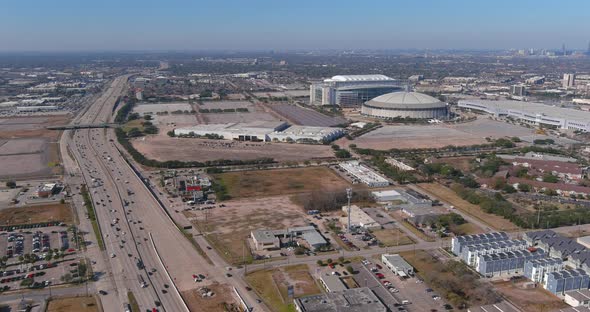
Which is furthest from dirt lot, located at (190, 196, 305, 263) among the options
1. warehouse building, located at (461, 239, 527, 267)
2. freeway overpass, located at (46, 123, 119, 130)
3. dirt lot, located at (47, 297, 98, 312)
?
freeway overpass, located at (46, 123, 119, 130)

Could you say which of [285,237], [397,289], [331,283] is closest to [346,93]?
[285,237]

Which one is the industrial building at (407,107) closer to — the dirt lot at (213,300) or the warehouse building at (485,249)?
the warehouse building at (485,249)

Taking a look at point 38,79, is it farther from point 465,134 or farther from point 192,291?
point 192,291

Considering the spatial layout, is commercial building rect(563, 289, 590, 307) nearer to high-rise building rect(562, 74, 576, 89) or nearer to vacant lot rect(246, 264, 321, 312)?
vacant lot rect(246, 264, 321, 312)

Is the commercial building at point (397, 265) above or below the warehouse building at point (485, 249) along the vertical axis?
below

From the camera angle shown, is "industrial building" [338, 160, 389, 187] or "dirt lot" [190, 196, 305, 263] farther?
"industrial building" [338, 160, 389, 187]

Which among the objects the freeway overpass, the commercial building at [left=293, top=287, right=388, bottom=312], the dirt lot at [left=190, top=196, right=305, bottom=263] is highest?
the freeway overpass

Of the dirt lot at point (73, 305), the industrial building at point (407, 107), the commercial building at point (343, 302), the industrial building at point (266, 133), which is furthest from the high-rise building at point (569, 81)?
the dirt lot at point (73, 305)
